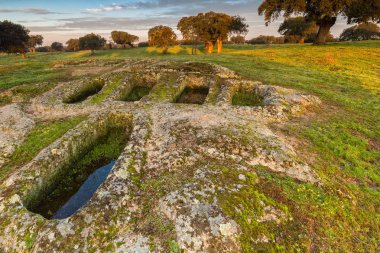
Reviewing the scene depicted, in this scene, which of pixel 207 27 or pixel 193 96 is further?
pixel 207 27

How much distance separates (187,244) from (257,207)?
300 centimetres

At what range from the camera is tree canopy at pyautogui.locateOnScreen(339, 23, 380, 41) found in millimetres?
96062

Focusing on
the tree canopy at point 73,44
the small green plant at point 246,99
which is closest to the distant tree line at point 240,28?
the tree canopy at point 73,44

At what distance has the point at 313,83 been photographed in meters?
26.8

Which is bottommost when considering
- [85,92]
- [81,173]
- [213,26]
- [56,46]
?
[81,173]

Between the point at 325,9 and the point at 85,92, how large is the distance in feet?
148

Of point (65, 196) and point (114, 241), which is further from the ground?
point (114, 241)

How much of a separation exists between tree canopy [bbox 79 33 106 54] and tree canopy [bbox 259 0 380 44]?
60.7 m

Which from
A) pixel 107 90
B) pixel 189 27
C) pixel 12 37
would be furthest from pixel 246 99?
pixel 12 37

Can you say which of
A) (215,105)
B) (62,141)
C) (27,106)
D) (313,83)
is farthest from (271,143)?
(27,106)

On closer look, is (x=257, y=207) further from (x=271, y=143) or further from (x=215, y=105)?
(x=215, y=105)

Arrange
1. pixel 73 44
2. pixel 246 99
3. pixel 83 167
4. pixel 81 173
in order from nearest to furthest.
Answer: pixel 81 173 → pixel 83 167 → pixel 246 99 → pixel 73 44

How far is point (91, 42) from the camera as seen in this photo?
8775cm

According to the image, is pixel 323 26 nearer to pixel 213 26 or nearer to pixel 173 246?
pixel 213 26
